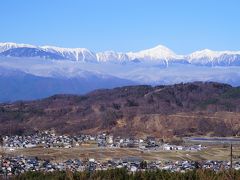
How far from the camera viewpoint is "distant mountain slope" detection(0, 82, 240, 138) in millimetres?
68062

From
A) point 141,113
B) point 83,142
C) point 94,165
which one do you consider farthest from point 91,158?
point 141,113

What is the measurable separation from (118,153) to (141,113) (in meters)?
24.0

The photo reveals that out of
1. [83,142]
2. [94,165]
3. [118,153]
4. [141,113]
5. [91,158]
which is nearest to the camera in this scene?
[94,165]

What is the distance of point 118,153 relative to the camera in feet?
167

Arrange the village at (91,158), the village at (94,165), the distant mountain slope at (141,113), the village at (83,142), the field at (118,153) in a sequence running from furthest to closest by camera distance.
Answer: the distant mountain slope at (141,113) < the village at (83,142) < the field at (118,153) < the village at (91,158) < the village at (94,165)

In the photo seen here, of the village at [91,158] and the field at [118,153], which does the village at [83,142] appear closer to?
the village at [91,158]

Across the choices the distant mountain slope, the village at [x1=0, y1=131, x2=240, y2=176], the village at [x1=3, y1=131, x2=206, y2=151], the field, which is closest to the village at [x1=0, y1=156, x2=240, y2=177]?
the village at [x1=0, y1=131, x2=240, y2=176]

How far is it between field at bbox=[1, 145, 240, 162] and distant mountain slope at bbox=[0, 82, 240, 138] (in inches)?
541

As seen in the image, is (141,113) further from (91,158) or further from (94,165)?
(94,165)

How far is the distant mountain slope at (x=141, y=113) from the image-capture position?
68.1 meters

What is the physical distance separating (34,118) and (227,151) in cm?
3160

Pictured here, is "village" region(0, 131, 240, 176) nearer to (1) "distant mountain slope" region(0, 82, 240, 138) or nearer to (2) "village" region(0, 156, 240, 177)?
(2) "village" region(0, 156, 240, 177)

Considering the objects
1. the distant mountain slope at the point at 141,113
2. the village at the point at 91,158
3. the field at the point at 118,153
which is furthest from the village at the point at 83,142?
the distant mountain slope at the point at 141,113

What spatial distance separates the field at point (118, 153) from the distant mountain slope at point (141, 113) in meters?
13.7
